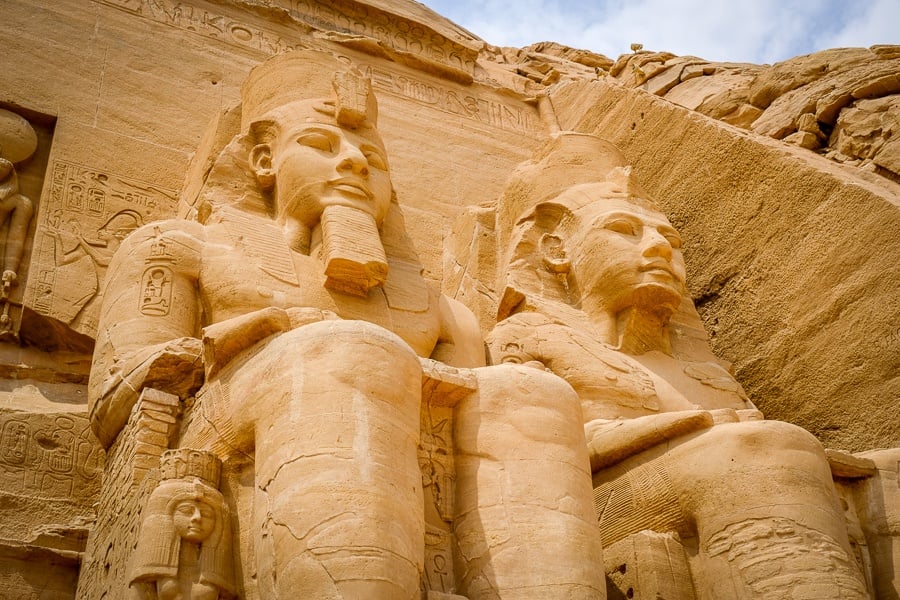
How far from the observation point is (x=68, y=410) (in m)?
4.48

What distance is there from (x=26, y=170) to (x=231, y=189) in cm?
146

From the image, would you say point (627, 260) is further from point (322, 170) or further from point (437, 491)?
point (437, 491)

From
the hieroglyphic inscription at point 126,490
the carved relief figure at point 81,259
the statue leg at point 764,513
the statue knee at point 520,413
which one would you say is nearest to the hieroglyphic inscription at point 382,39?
the carved relief figure at point 81,259

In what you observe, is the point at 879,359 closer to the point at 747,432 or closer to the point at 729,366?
the point at 729,366

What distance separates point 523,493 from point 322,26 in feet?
17.5

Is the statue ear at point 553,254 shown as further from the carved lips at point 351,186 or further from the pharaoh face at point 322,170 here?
the carved lips at point 351,186

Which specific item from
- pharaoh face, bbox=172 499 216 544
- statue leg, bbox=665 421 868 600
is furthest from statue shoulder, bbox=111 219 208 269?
statue leg, bbox=665 421 868 600

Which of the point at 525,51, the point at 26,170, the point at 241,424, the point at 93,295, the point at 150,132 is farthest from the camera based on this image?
the point at 525,51

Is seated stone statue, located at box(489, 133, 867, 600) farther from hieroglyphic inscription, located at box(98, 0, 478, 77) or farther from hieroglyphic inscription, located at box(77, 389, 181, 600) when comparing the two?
hieroglyphic inscription, located at box(98, 0, 478, 77)

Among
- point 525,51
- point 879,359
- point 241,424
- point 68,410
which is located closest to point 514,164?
point 525,51

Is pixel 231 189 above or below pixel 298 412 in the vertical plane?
above

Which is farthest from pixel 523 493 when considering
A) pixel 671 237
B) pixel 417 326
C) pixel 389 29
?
pixel 389 29

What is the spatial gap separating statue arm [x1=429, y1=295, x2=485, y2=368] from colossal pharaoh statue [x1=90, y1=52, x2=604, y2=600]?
0.01m

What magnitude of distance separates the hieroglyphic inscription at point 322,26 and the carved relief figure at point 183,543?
4.57 metres
